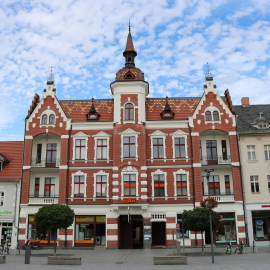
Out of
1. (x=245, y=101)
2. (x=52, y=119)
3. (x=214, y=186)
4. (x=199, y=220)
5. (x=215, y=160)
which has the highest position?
(x=245, y=101)

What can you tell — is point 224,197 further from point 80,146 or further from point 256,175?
point 80,146

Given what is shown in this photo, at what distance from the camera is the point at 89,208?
3703 centimetres

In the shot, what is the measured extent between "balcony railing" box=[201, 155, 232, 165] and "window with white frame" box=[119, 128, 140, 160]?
776 centimetres

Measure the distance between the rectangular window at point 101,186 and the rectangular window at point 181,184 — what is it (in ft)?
26.3

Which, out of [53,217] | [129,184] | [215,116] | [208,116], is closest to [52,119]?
[129,184]

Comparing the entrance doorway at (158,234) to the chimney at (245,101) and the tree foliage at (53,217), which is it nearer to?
the tree foliage at (53,217)

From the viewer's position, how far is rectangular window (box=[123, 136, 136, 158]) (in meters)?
38.0

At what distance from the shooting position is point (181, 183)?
37562mm

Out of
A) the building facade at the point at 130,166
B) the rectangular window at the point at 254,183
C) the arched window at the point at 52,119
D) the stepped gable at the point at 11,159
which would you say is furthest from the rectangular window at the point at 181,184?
the stepped gable at the point at 11,159

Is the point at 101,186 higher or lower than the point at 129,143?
lower

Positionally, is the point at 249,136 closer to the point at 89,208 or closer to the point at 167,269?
the point at 89,208

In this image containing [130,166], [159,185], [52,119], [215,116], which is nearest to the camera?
[130,166]

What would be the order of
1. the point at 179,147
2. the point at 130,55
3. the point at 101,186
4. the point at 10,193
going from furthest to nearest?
the point at 130,55
the point at 179,147
the point at 10,193
the point at 101,186

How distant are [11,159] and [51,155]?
5.34 m
